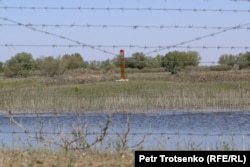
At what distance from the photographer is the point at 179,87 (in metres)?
11.3

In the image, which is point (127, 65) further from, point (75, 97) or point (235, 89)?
point (235, 89)

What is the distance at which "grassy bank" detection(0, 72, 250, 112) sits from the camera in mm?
10898

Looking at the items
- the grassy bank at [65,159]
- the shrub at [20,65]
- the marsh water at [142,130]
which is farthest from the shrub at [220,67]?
the grassy bank at [65,159]

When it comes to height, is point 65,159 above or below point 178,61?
below

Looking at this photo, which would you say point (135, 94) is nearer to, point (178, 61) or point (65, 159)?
point (178, 61)

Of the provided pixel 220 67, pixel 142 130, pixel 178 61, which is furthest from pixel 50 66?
pixel 220 67

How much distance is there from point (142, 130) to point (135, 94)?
1101mm

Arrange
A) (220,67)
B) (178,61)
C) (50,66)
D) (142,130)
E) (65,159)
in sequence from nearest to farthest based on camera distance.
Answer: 1. (65,159)
2. (178,61)
3. (220,67)
4. (50,66)
5. (142,130)

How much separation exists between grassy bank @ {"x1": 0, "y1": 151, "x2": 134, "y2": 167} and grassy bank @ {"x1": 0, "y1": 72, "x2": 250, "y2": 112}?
1982 mm

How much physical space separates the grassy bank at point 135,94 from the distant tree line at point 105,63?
169mm

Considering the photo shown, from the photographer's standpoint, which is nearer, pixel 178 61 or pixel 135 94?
pixel 178 61

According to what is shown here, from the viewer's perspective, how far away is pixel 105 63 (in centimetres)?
1156

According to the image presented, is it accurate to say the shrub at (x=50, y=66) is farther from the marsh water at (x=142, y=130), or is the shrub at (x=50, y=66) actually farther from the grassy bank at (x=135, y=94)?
the marsh water at (x=142, y=130)

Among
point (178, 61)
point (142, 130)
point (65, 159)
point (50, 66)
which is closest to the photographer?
point (65, 159)
